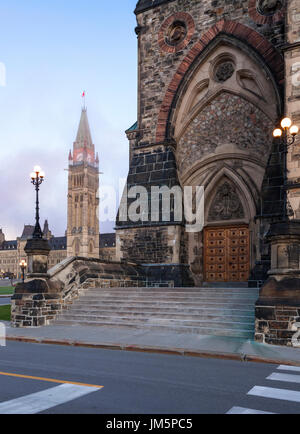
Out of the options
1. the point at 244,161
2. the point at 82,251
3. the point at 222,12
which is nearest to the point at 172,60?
the point at 222,12

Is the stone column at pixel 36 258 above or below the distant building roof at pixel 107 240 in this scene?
below

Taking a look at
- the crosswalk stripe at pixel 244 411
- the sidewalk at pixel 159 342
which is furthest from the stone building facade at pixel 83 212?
the crosswalk stripe at pixel 244 411

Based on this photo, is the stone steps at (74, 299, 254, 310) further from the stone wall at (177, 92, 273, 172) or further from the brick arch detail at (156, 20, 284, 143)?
the brick arch detail at (156, 20, 284, 143)

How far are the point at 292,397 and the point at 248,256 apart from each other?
1330cm

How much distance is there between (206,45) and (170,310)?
1255cm

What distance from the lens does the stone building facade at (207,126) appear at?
18.0 m

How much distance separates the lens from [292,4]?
14.3 meters

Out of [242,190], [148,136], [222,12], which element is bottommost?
[242,190]

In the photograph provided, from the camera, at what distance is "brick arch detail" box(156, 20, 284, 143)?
17297 mm

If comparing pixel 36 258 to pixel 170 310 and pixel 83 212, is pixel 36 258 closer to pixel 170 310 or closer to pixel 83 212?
pixel 170 310

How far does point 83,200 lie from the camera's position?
472 feet

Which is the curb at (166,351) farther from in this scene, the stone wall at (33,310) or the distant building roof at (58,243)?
the distant building roof at (58,243)

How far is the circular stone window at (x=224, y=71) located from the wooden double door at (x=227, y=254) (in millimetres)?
6827
